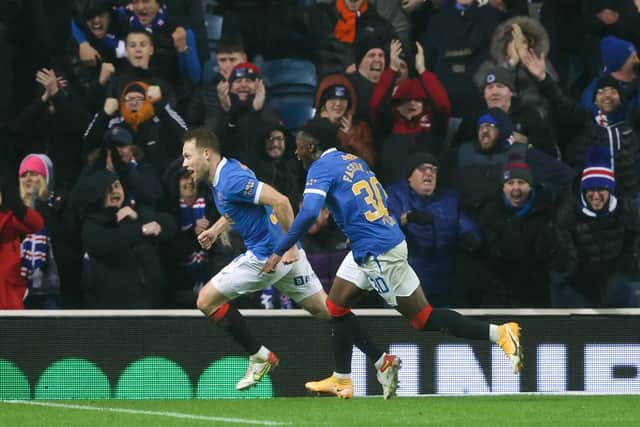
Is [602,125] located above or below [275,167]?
above

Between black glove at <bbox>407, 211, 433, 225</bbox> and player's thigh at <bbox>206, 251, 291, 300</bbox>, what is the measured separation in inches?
62.1

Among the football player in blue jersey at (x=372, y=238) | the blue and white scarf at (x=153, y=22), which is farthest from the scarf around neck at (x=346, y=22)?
the football player in blue jersey at (x=372, y=238)

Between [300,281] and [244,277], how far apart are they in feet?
1.23

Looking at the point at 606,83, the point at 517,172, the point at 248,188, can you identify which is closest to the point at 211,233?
the point at 248,188

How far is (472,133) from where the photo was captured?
1145 cm

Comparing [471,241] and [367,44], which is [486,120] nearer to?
[471,241]

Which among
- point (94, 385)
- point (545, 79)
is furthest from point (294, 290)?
point (545, 79)

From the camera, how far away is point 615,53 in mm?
11938

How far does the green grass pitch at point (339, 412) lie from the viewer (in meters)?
7.58

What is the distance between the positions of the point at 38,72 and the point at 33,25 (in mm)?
675

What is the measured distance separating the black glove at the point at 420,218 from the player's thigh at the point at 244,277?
1.58 metres

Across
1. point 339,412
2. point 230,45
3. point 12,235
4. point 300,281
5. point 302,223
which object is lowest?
point 339,412

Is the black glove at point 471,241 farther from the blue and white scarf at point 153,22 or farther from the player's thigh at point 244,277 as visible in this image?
the blue and white scarf at point 153,22

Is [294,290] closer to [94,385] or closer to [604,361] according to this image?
[94,385]
